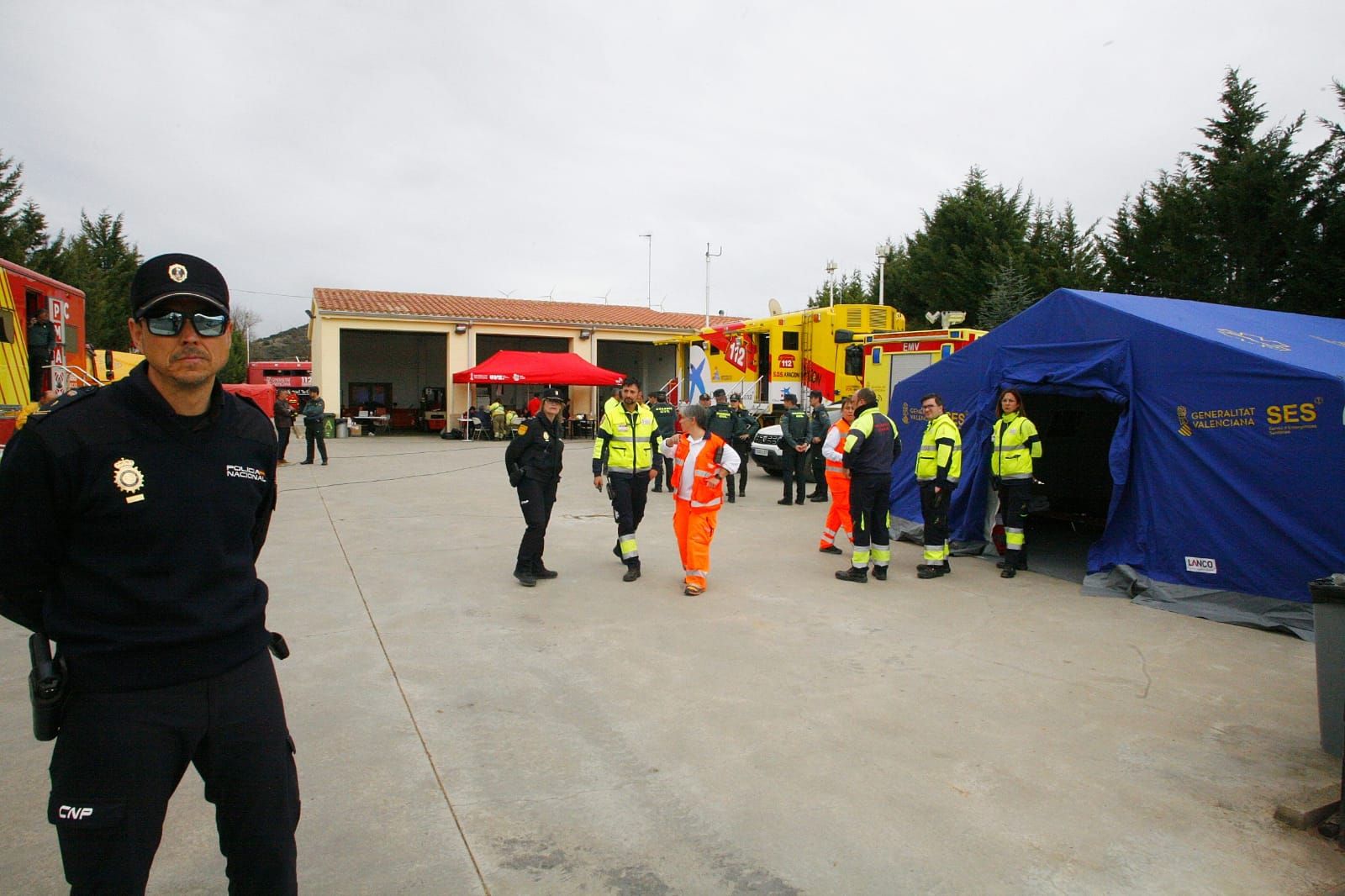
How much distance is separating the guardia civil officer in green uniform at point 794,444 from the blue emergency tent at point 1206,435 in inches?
151

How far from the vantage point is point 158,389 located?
6.84ft

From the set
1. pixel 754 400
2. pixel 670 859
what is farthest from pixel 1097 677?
pixel 754 400

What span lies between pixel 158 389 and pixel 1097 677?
17.7ft

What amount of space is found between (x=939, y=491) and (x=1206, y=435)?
2275mm

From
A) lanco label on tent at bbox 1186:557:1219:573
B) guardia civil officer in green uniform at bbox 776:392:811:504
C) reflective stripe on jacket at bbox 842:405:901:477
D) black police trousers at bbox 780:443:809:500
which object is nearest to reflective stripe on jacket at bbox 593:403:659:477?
reflective stripe on jacket at bbox 842:405:901:477

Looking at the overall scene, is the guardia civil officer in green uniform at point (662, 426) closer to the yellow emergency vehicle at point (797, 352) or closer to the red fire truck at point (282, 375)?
the yellow emergency vehicle at point (797, 352)

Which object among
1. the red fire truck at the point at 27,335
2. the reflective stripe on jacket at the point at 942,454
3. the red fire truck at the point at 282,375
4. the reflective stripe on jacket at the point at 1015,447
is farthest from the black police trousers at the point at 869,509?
the red fire truck at the point at 282,375

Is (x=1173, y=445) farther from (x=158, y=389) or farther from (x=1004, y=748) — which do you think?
(x=158, y=389)

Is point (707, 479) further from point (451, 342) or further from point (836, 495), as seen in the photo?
point (451, 342)

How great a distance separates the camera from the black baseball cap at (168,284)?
209cm

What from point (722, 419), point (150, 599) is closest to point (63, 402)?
point (150, 599)

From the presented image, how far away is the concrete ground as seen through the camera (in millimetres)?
3090

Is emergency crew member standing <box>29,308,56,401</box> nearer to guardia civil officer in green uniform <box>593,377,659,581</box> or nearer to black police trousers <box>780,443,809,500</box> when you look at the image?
guardia civil officer in green uniform <box>593,377,659,581</box>

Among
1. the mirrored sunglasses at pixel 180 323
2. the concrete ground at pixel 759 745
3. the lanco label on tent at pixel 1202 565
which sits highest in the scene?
the mirrored sunglasses at pixel 180 323
